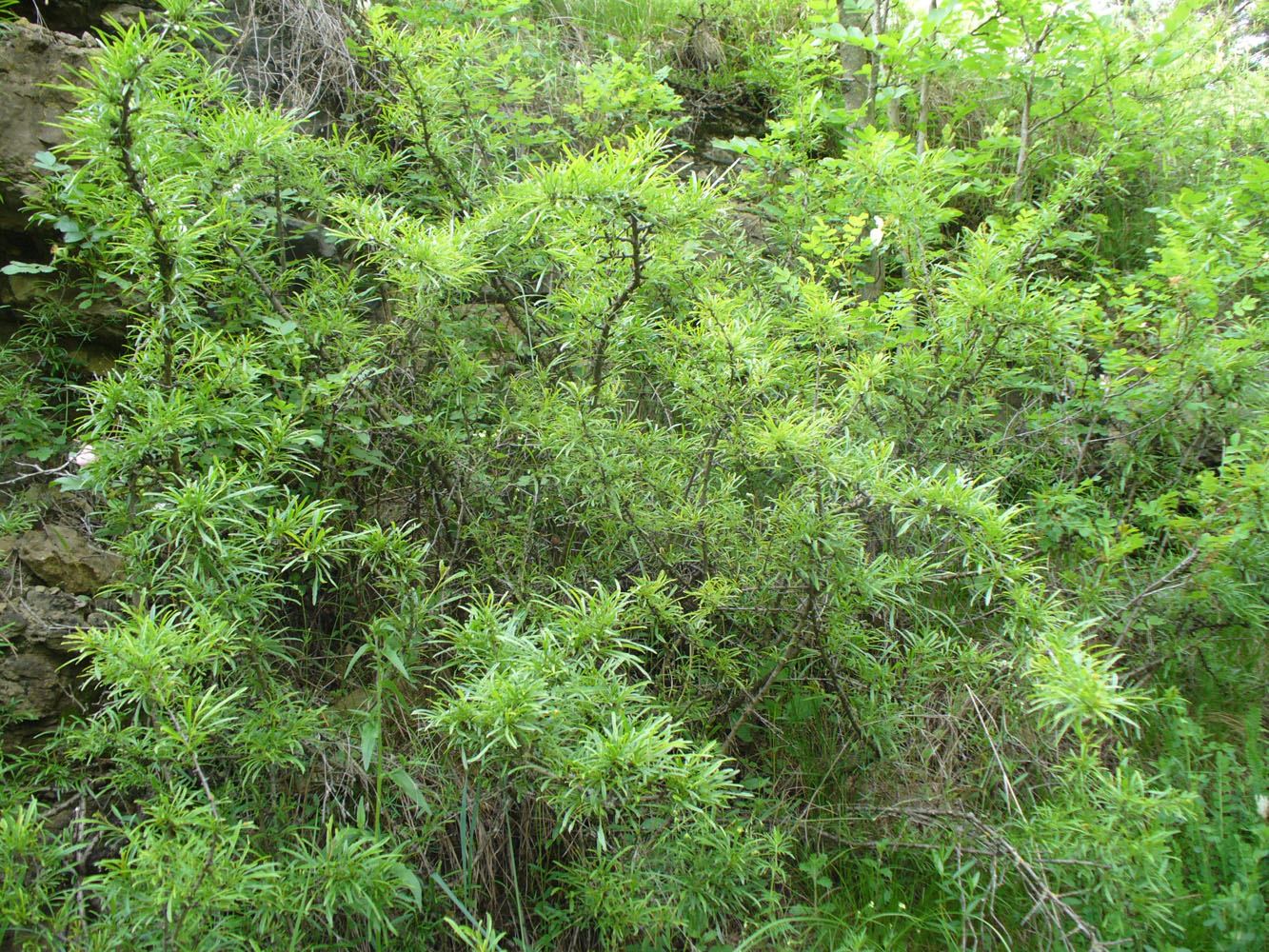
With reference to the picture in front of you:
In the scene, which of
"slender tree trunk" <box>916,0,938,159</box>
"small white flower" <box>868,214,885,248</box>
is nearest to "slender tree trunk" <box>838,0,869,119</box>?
"slender tree trunk" <box>916,0,938,159</box>

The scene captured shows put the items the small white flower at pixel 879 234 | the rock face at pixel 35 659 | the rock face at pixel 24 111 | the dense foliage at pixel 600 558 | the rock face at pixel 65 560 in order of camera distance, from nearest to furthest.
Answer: the dense foliage at pixel 600 558
the rock face at pixel 35 659
the rock face at pixel 65 560
the rock face at pixel 24 111
the small white flower at pixel 879 234

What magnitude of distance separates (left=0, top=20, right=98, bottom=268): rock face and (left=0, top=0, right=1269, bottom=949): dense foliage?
0.17m

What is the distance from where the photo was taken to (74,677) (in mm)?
2352

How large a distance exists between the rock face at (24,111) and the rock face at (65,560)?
3.43 ft

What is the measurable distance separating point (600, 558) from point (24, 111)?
249cm

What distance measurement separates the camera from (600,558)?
2596mm

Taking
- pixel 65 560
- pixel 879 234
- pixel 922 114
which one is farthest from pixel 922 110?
pixel 65 560

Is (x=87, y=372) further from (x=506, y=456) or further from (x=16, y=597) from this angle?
(x=506, y=456)

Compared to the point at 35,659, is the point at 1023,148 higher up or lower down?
higher up

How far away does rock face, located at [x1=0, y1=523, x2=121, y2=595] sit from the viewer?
2453mm

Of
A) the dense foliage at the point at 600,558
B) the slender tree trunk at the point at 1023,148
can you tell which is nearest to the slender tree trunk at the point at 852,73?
the slender tree trunk at the point at 1023,148

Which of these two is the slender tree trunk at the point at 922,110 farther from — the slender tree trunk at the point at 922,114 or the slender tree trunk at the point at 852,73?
the slender tree trunk at the point at 852,73

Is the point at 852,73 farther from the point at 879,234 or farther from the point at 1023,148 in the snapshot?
the point at 879,234

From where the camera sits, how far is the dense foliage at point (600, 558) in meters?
1.88
